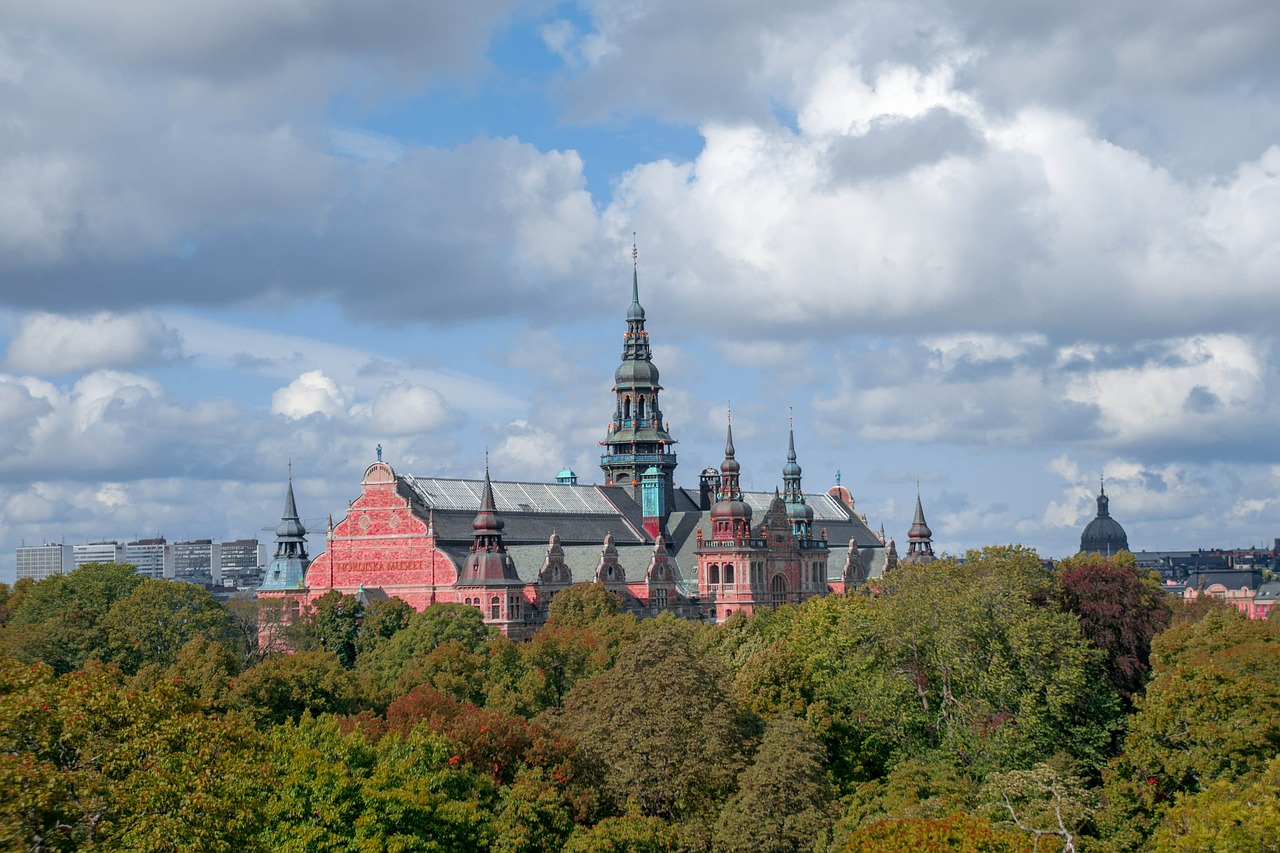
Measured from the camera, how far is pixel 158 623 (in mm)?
108438

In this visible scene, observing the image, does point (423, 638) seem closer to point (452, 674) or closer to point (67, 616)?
point (452, 674)

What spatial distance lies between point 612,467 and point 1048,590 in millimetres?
97991

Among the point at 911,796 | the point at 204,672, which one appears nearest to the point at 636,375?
the point at 204,672

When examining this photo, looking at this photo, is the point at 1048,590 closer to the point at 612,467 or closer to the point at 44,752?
the point at 44,752

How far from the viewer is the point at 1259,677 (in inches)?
2918

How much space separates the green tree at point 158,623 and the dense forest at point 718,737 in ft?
1.78

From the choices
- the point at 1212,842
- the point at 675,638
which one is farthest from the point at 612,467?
Result: the point at 1212,842

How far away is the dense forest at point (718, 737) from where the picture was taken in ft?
165

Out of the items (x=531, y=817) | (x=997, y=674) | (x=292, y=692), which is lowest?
(x=531, y=817)

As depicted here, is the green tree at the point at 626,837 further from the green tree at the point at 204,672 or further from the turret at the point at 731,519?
the turret at the point at 731,519

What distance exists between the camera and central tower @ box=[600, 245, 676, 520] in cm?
18362

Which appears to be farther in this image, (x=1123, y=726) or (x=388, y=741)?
(x=1123, y=726)

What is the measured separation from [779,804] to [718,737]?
4615 mm

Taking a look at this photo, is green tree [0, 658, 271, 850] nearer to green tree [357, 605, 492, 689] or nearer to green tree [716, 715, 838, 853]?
green tree [716, 715, 838, 853]
